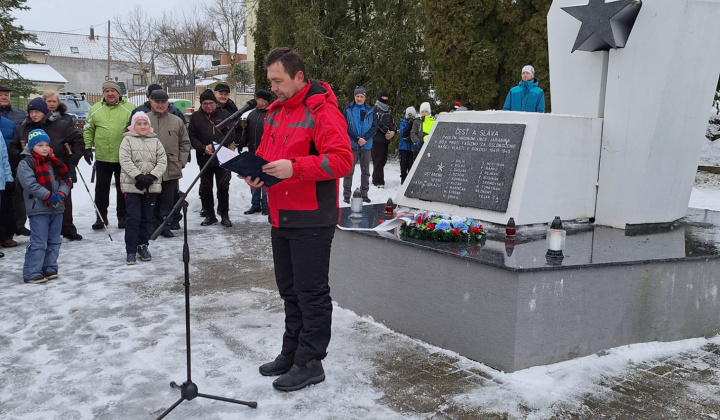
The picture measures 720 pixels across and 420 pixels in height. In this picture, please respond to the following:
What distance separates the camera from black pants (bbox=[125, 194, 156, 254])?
681 centimetres

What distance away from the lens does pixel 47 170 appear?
6184mm

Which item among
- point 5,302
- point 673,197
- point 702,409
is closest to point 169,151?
point 5,302

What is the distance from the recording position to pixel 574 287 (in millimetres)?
4113

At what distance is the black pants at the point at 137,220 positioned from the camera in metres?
6.81

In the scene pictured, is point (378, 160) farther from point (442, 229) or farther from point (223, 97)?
point (442, 229)

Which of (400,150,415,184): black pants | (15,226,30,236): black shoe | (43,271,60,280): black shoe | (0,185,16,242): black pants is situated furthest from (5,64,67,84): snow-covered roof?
(43,271,60,280): black shoe

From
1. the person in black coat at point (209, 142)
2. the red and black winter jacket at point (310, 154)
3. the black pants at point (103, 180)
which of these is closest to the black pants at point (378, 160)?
the person in black coat at point (209, 142)

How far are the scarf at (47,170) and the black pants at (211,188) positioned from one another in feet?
9.32

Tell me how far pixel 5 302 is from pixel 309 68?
12.0 metres

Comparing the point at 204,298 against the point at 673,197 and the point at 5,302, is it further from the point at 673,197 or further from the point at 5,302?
the point at 673,197

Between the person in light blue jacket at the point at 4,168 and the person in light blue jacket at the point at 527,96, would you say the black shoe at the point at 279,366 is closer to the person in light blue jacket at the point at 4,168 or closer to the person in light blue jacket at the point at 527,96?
the person in light blue jacket at the point at 4,168

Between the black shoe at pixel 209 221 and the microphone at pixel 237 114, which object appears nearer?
the microphone at pixel 237 114

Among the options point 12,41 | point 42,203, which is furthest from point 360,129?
point 12,41

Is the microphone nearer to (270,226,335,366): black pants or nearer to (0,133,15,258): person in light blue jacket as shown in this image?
(270,226,335,366): black pants
